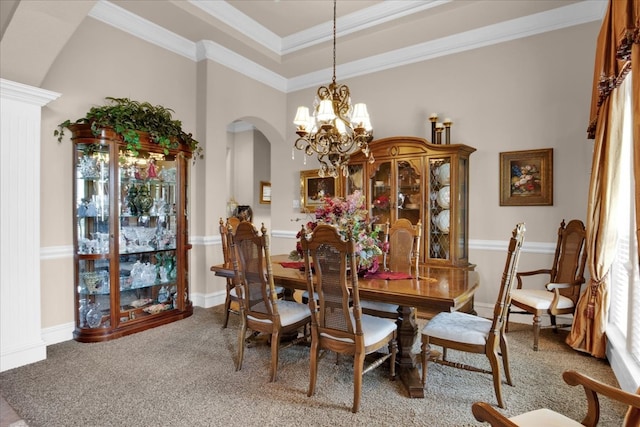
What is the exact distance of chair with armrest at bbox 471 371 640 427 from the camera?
1102 millimetres

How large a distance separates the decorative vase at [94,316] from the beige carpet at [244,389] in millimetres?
220

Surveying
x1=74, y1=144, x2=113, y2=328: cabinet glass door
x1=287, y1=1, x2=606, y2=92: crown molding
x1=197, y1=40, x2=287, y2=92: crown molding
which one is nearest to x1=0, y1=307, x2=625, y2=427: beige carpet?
x1=74, y1=144, x2=113, y2=328: cabinet glass door

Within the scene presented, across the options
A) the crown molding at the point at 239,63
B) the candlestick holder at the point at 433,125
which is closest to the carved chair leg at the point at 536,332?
the candlestick holder at the point at 433,125

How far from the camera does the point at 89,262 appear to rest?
3.27 meters

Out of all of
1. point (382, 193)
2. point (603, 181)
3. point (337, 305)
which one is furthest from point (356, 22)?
point (337, 305)

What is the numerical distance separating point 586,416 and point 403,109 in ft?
12.4

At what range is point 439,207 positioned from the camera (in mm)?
3908

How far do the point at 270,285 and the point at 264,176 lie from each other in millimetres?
5016

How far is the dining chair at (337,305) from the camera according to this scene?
79.5 inches

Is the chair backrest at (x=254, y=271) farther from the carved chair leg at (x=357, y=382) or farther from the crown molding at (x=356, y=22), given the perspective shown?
the crown molding at (x=356, y=22)

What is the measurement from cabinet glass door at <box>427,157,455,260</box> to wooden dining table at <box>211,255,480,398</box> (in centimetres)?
93

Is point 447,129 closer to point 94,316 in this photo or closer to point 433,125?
point 433,125

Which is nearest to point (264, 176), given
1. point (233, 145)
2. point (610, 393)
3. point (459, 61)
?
point (233, 145)

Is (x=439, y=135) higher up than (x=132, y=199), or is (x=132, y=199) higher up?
(x=439, y=135)
